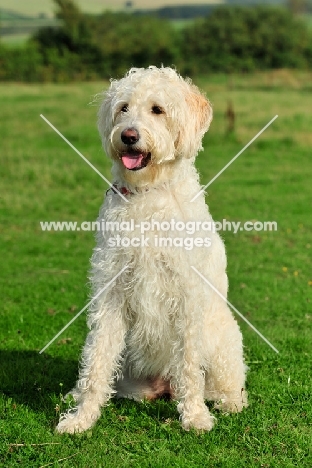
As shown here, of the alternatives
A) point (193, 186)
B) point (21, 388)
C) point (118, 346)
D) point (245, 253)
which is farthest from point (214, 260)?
point (245, 253)

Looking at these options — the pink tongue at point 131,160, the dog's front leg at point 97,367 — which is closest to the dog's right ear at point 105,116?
the pink tongue at point 131,160

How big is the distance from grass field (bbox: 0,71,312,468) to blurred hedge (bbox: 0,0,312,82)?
79.2 feet

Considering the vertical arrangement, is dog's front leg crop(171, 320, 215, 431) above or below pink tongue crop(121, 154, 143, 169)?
below

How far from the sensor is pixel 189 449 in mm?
4391

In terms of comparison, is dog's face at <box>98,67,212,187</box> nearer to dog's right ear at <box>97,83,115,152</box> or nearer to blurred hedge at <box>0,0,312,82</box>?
dog's right ear at <box>97,83,115,152</box>

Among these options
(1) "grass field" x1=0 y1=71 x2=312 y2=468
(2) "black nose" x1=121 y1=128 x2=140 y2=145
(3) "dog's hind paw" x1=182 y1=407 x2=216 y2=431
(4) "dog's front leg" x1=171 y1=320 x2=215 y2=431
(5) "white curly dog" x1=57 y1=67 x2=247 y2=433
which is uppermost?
(2) "black nose" x1=121 y1=128 x2=140 y2=145

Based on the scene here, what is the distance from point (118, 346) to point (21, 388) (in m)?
1.03

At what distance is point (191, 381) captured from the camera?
15.5 ft

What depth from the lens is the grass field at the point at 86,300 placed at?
4414mm

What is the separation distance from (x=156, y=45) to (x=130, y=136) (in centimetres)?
4401

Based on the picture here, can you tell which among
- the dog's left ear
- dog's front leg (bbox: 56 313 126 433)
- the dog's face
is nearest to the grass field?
dog's front leg (bbox: 56 313 126 433)

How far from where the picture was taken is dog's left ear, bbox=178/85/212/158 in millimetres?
4508

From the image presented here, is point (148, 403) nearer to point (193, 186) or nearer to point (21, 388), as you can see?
point (21, 388)

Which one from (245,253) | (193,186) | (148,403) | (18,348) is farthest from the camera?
(245,253)
